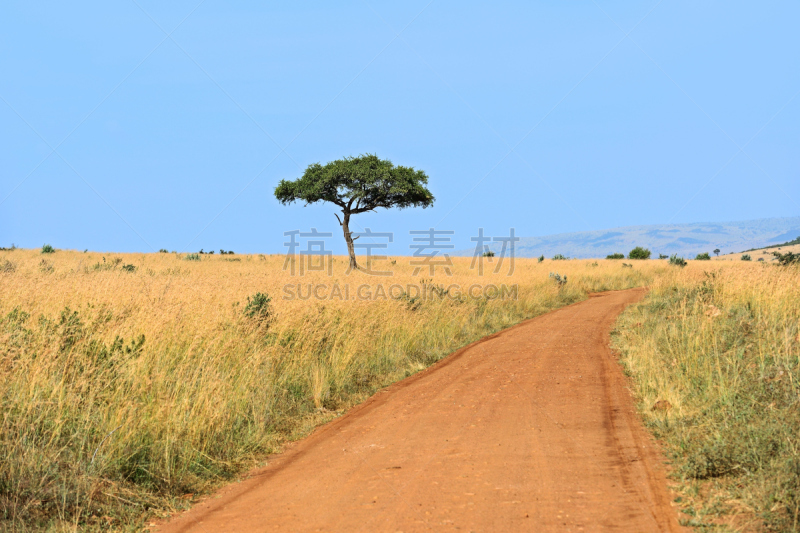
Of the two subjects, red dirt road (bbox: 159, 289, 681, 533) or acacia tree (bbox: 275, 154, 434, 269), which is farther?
acacia tree (bbox: 275, 154, 434, 269)

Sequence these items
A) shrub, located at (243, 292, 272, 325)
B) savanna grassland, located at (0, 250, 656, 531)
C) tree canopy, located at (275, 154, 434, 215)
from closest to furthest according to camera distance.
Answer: savanna grassland, located at (0, 250, 656, 531) < shrub, located at (243, 292, 272, 325) < tree canopy, located at (275, 154, 434, 215)

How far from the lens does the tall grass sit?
4449 millimetres

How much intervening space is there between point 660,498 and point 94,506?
4947 mm

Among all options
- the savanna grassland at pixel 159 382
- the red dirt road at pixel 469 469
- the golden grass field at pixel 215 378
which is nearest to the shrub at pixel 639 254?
the golden grass field at pixel 215 378

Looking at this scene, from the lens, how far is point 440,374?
10.2 meters

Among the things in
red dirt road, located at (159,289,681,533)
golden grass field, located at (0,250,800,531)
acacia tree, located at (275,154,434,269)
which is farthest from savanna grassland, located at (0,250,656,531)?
acacia tree, located at (275,154,434,269)

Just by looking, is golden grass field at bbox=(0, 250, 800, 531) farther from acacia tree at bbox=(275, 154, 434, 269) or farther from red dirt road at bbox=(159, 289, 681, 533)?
acacia tree at bbox=(275, 154, 434, 269)

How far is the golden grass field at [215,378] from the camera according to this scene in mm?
4953

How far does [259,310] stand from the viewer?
10688 millimetres

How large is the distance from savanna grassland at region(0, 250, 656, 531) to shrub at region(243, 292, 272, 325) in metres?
0.04

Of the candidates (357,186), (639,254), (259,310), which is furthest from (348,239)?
(639,254)

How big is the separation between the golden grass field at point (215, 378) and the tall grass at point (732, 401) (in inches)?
1.3

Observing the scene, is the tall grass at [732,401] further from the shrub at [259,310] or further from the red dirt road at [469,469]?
the shrub at [259,310]

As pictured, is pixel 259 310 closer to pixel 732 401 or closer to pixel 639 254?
pixel 732 401
